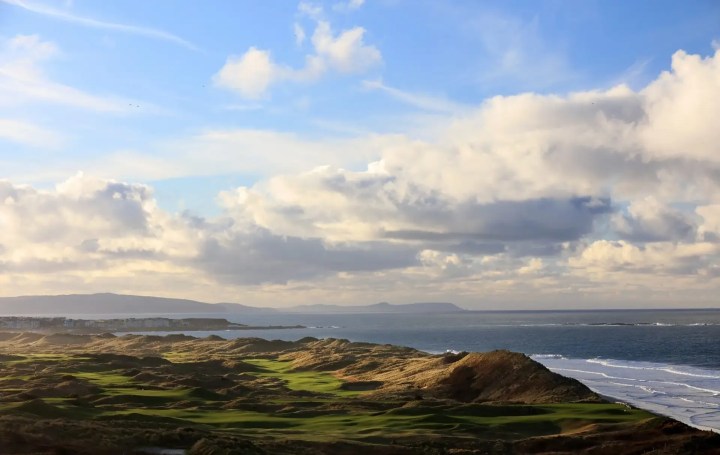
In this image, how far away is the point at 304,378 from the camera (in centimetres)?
7781

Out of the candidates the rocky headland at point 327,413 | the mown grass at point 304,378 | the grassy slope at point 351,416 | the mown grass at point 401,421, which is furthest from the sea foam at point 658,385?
the mown grass at point 304,378

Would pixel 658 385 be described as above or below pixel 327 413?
below

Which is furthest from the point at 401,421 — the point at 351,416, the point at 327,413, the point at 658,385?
the point at 658,385

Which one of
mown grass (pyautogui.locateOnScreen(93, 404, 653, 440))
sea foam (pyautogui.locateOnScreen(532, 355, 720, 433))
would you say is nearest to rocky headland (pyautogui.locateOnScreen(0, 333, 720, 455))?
mown grass (pyautogui.locateOnScreen(93, 404, 653, 440))

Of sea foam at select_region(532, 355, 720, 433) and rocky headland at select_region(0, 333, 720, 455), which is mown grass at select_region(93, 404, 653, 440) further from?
sea foam at select_region(532, 355, 720, 433)

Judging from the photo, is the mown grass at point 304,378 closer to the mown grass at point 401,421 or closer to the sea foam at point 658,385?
the mown grass at point 401,421

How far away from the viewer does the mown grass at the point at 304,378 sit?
216ft

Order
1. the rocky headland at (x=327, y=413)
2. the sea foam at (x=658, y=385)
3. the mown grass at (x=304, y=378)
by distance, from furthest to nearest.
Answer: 1. the mown grass at (x=304, y=378)
2. the sea foam at (x=658, y=385)
3. the rocky headland at (x=327, y=413)

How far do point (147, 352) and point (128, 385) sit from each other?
69183mm

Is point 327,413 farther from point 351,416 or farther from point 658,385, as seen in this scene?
point 658,385

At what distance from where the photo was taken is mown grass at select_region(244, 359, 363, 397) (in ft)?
216

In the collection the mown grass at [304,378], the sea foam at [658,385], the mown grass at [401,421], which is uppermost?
the mown grass at [401,421]

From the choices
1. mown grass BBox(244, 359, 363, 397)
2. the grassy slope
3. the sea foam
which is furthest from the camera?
mown grass BBox(244, 359, 363, 397)

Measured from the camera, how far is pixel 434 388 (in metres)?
64.1
